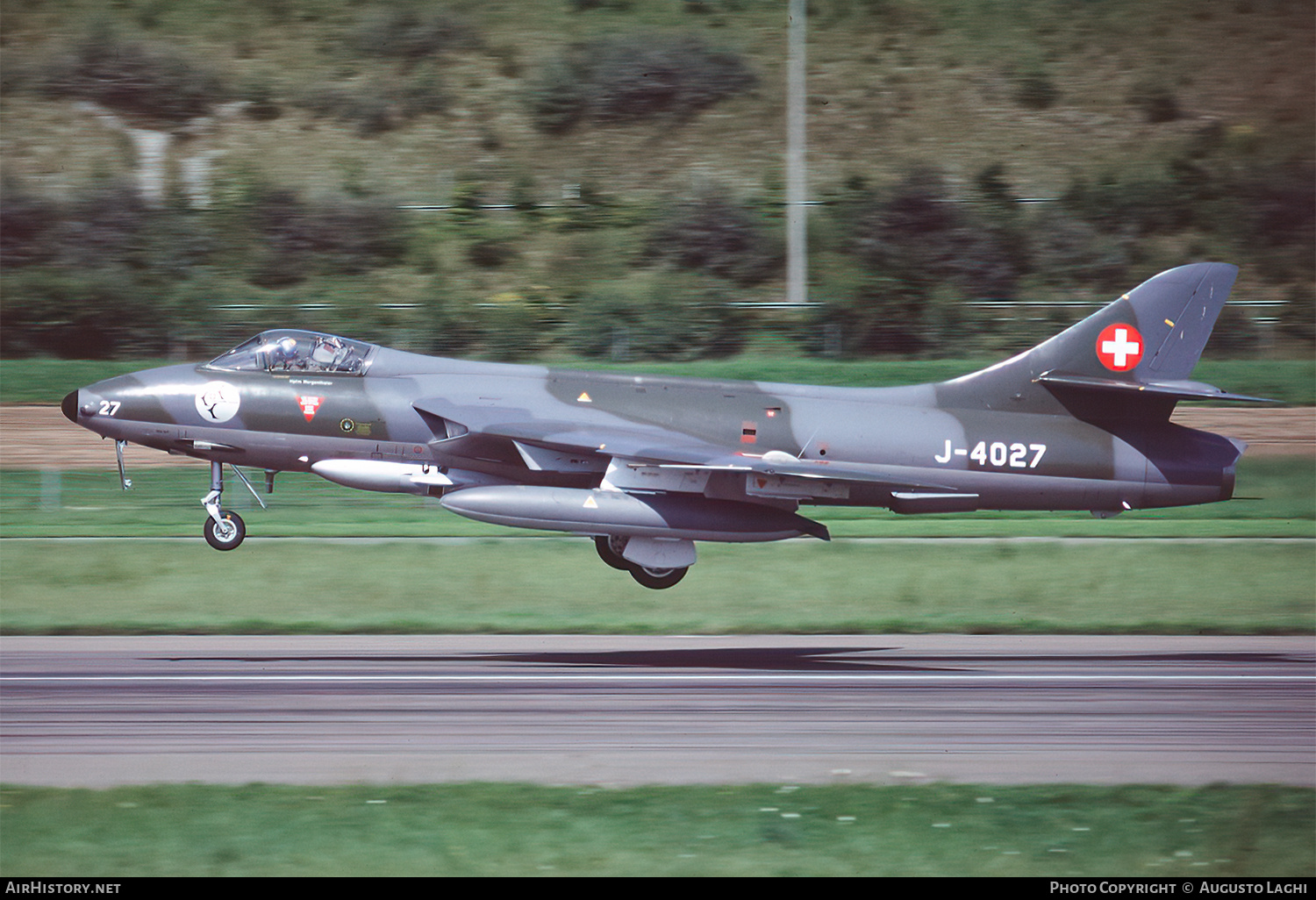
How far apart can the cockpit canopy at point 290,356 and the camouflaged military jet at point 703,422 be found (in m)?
0.02

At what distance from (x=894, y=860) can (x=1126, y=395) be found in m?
11.1

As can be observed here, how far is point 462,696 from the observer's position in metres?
14.4

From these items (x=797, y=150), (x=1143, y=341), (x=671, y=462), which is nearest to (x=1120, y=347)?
(x=1143, y=341)

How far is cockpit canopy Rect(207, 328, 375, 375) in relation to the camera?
18750 millimetres

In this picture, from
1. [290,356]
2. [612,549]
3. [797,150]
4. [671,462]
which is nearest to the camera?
[671,462]

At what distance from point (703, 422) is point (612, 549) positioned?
7.46 ft

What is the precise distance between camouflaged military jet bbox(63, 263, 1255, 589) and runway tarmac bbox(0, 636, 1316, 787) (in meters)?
2.04

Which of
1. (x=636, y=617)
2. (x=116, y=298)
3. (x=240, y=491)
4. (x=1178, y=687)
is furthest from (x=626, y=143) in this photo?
(x=1178, y=687)

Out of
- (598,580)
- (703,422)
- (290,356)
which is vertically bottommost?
(598,580)

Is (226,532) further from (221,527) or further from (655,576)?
(655,576)

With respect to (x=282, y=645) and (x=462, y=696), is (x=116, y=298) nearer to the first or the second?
(x=282, y=645)

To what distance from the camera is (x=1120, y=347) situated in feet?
62.0

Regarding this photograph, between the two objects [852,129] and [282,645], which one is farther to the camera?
[852,129]

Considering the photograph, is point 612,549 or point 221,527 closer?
point 221,527
